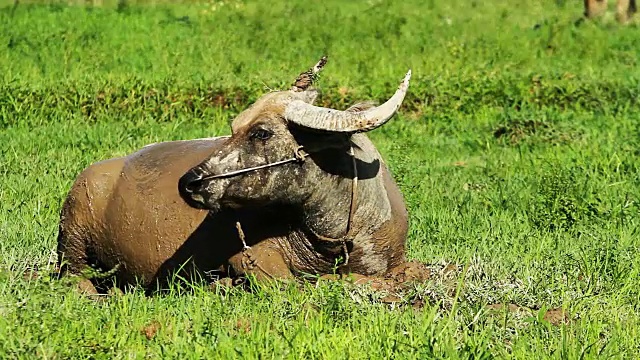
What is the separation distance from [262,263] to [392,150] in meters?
2.87

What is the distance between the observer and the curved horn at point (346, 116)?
520 cm

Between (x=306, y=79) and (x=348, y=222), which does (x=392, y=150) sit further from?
(x=306, y=79)

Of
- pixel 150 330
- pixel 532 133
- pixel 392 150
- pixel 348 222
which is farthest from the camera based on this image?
pixel 532 133

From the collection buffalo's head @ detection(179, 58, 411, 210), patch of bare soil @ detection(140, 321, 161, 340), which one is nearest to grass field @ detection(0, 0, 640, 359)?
patch of bare soil @ detection(140, 321, 161, 340)

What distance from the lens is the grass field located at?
15.6 feet

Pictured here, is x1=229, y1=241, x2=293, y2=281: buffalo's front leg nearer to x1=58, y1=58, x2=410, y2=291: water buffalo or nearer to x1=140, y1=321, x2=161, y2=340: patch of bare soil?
x1=58, y1=58, x2=410, y2=291: water buffalo

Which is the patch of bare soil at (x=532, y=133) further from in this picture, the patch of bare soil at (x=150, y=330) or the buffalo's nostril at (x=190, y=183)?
the patch of bare soil at (x=150, y=330)

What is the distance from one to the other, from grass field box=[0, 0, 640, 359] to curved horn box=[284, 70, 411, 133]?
28.5 inches

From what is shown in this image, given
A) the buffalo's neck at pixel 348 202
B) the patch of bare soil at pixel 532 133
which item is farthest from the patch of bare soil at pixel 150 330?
the patch of bare soil at pixel 532 133

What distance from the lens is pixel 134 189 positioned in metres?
6.38

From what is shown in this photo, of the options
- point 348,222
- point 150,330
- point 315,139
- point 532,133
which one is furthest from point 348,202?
point 532,133

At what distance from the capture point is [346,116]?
527 cm

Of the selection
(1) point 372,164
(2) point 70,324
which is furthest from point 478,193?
(2) point 70,324

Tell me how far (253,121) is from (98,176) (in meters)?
1.45
